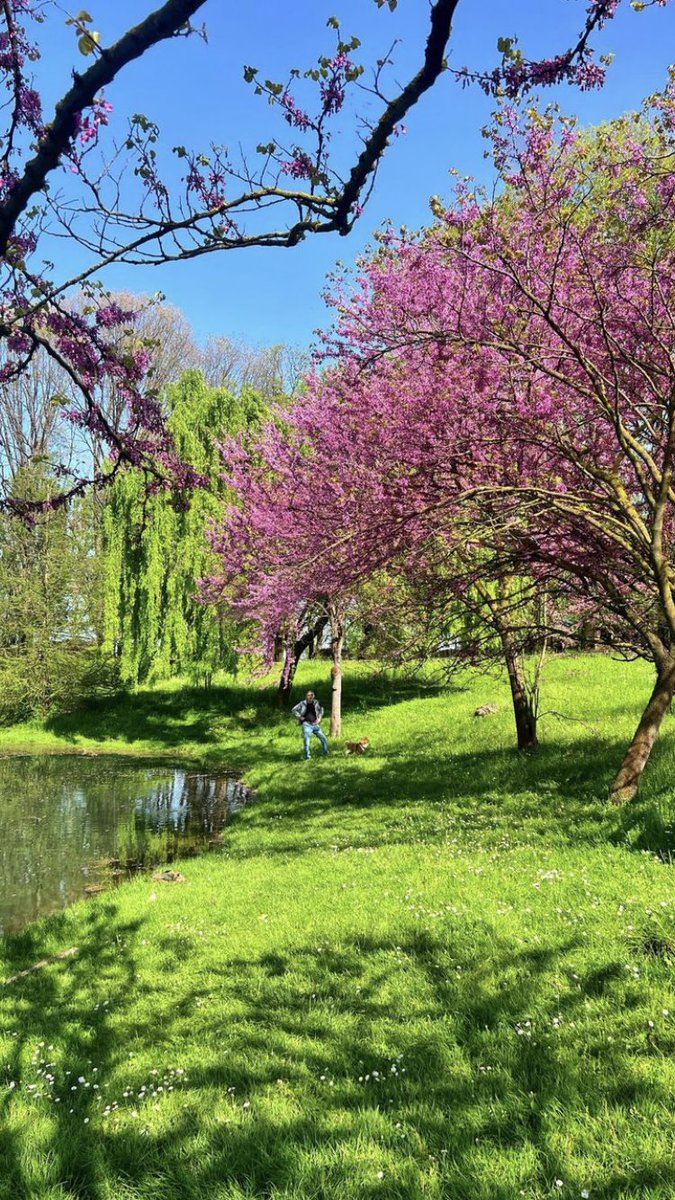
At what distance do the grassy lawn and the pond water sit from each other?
5.09 ft

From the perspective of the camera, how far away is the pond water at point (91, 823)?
9.71 m

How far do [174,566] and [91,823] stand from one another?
37.5 ft

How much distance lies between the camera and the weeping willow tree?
22.7 metres

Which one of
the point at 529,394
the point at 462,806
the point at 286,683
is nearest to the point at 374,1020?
the point at 462,806

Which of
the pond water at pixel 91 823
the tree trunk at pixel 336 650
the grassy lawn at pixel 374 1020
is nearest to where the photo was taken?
the grassy lawn at pixel 374 1020

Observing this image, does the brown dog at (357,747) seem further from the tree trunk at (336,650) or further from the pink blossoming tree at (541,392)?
the pink blossoming tree at (541,392)

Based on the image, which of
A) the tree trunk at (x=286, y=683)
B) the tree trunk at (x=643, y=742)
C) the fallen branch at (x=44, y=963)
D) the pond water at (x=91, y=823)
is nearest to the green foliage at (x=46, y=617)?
the pond water at (x=91, y=823)

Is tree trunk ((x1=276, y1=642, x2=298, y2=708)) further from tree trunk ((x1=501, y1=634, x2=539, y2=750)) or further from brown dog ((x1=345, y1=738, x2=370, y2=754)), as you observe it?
tree trunk ((x1=501, y1=634, x2=539, y2=750))

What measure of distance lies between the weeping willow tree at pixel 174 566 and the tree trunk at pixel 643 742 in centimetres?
1631

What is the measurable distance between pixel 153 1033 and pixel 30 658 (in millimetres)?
22678

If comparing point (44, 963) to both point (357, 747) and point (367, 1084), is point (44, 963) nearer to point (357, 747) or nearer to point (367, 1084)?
point (367, 1084)

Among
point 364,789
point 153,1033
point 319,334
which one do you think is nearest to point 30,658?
point 364,789

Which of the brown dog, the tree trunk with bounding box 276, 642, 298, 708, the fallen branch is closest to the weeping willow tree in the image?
the tree trunk with bounding box 276, 642, 298, 708

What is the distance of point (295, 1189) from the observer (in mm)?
2713
